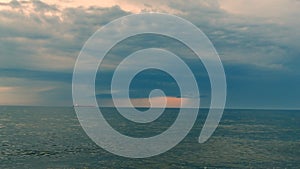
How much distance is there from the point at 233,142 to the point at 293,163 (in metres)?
33.9

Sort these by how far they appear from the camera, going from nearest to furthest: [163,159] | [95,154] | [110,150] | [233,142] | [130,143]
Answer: [163,159]
[95,154]
[110,150]
[130,143]
[233,142]

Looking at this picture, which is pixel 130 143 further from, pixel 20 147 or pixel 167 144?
pixel 20 147

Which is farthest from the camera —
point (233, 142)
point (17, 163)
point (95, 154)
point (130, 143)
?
point (233, 142)

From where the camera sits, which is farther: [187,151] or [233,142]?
[233,142]

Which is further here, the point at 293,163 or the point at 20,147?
the point at 20,147

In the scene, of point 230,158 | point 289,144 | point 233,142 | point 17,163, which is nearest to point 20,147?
point 17,163

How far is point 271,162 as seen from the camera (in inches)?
2815

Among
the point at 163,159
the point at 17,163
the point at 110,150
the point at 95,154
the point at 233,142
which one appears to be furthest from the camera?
the point at 233,142

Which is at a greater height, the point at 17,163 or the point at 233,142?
the point at 233,142

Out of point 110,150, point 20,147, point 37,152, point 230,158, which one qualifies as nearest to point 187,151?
point 230,158

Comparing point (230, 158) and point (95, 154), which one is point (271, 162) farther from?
point (95, 154)

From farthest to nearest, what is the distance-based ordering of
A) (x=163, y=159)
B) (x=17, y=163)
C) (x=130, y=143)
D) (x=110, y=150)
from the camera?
(x=130, y=143)
(x=110, y=150)
(x=163, y=159)
(x=17, y=163)

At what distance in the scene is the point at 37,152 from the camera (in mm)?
79812

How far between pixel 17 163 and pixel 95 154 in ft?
60.4
